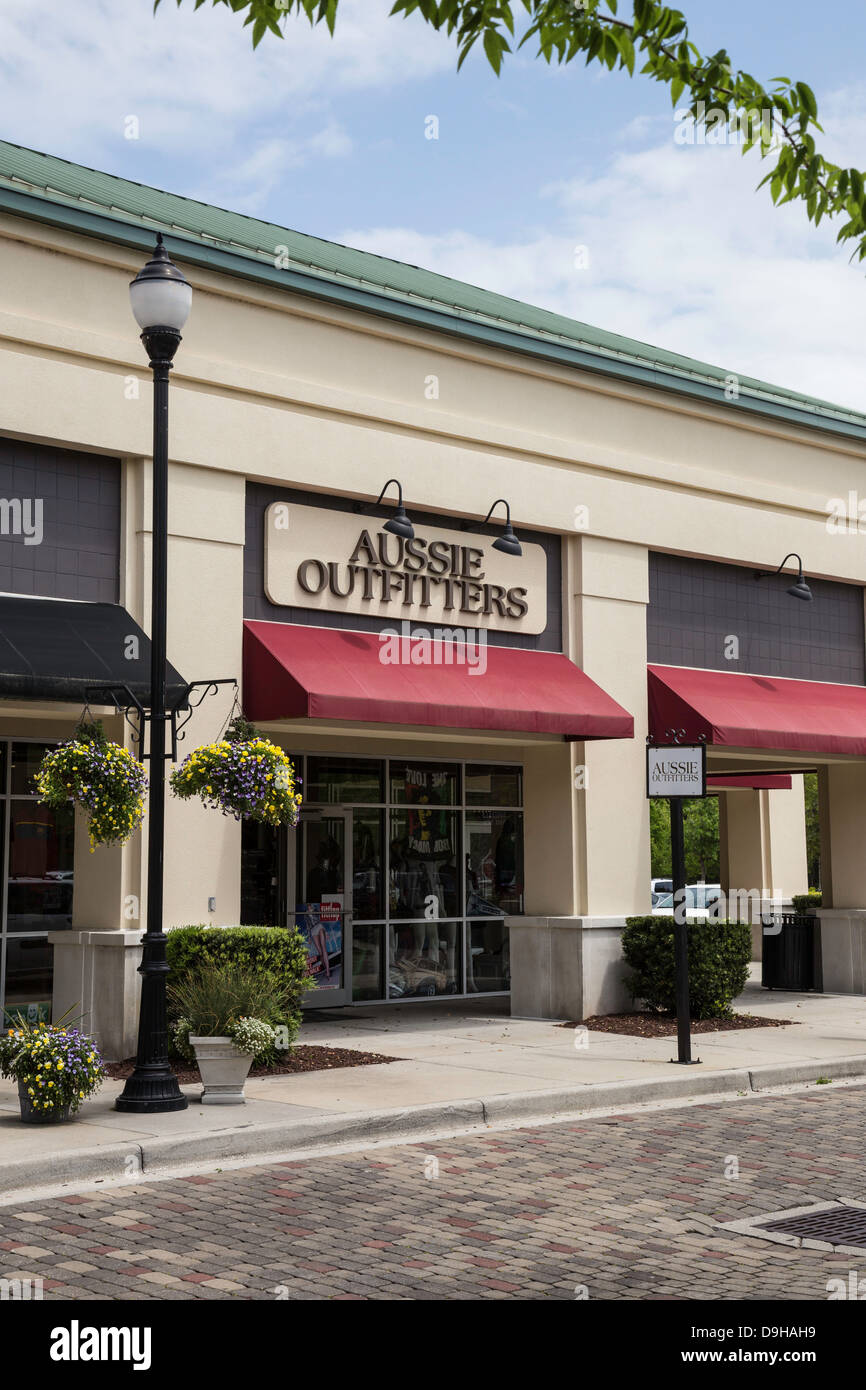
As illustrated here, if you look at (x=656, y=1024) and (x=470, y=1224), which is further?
A: (x=656, y=1024)

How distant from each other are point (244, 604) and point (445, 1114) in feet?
18.9

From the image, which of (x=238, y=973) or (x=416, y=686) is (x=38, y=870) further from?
(x=416, y=686)

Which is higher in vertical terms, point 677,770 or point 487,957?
point 677,770

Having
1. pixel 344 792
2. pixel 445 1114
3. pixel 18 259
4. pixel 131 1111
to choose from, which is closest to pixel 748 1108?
pixel 445 1114

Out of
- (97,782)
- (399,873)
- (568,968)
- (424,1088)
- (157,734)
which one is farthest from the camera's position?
(399,873)

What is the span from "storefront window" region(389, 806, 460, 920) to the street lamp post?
316 inches

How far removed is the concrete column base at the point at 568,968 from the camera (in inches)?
630

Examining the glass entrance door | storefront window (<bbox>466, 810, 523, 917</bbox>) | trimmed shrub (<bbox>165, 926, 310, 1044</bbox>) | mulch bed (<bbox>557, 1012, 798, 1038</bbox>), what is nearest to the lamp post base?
trimmed shrub (<bbox>165, 926, 310, 1044</bbox>)

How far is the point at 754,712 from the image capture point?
57.4 ft

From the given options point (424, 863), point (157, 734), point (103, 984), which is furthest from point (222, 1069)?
Result: point (424, 863)

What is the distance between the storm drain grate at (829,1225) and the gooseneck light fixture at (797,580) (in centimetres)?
1128

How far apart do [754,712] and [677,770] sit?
4756mm

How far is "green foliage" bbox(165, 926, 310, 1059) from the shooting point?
11281 mm

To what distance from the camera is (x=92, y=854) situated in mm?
13234
